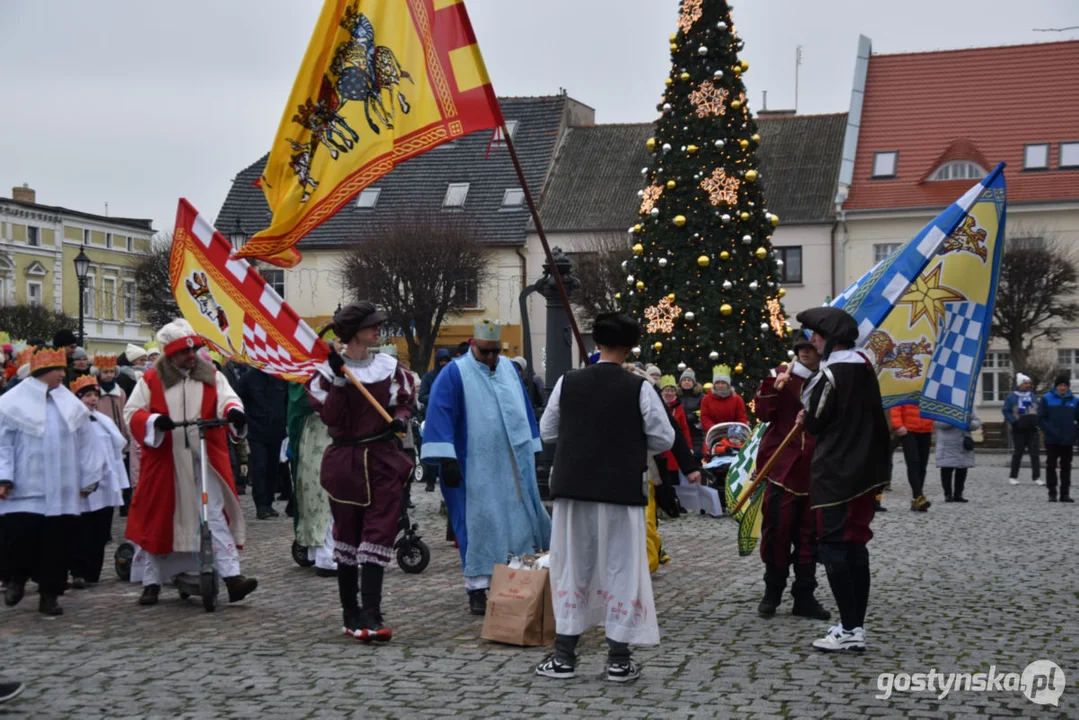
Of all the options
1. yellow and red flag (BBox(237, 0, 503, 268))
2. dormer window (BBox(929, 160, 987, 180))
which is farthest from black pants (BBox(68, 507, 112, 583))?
dormer window (BBox(929, 160, 987, 180))

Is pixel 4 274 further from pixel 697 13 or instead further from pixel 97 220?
pixel 697 13

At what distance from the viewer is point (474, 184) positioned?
49.7 meters

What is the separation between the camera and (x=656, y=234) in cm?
1933

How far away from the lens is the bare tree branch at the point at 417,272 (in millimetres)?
43625

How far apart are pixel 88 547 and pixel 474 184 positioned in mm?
39903

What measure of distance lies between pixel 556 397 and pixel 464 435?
1.83 meters

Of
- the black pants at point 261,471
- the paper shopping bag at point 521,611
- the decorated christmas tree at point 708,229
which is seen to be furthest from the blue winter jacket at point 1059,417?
the paper shopping bag at point 521,611

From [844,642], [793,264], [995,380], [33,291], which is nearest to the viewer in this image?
[844,642]

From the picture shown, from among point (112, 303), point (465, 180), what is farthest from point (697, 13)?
point (112, 303)

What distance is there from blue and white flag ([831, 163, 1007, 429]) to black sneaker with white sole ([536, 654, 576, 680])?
3.70m

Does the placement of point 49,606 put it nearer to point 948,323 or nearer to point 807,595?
point 807,595

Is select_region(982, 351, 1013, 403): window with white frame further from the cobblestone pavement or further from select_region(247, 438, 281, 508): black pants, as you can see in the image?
the cobblestone pavement

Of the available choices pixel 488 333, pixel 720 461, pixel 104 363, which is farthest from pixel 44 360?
pixel 720 461

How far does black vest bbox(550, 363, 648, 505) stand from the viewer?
23.1 feet
